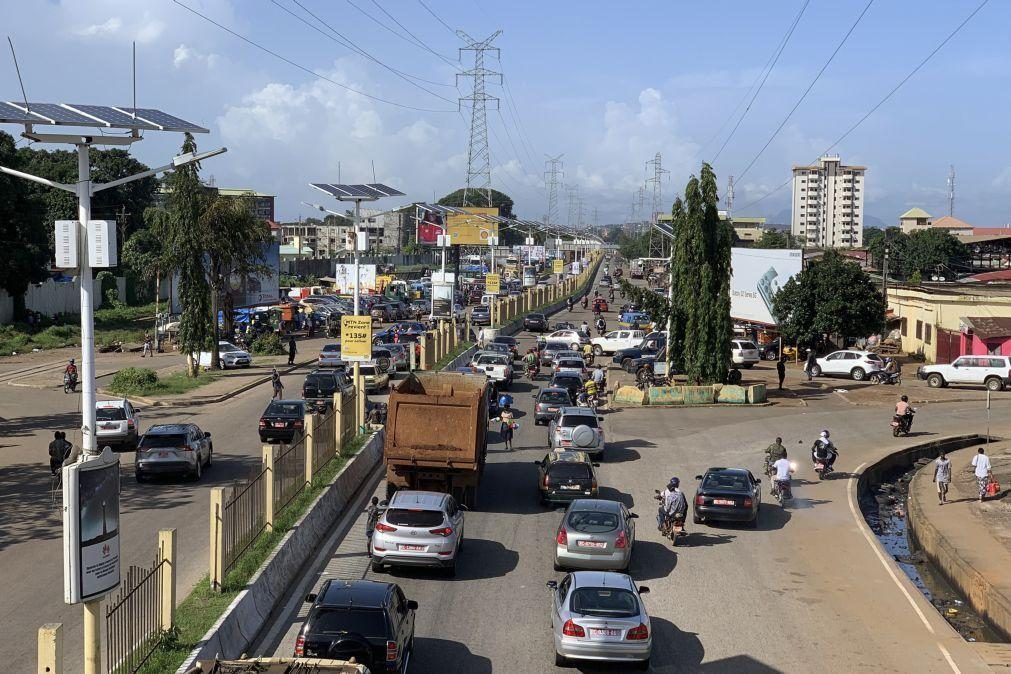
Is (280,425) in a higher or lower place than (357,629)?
higher

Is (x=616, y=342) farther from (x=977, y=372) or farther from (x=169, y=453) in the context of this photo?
(x=169, y=453)

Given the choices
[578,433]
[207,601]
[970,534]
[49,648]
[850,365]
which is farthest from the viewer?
[850,365]

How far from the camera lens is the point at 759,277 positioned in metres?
69.8

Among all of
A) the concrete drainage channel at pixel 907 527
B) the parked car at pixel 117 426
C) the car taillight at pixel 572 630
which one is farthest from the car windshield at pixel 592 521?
the parked car at pixel 117 426

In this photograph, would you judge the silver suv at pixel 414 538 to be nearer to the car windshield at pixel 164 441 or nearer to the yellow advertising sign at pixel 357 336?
the car windshield at pixel 164 441

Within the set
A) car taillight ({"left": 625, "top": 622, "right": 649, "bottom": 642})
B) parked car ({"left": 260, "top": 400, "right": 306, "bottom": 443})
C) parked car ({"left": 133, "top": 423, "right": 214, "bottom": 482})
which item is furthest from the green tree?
car taillight ({"left": 625, "top": 622, "right": 649, "bottom": 642})

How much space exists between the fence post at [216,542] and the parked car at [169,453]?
1157 cm

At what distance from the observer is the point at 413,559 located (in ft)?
66.6

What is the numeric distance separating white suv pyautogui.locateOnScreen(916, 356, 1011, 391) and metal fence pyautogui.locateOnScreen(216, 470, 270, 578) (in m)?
41.1

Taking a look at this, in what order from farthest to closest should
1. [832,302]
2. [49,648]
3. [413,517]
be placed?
[832,302] < [413,517] < [49,648]

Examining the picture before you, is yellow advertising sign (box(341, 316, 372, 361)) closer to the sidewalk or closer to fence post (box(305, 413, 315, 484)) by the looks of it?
fence post (box(305, 413, 315, 484))

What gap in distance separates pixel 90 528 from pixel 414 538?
9240mm

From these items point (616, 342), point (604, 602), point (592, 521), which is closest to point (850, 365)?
point (616, 342)

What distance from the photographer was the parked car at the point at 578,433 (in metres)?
33.8
